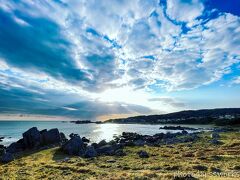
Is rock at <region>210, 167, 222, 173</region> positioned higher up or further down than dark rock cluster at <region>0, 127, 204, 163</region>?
further down

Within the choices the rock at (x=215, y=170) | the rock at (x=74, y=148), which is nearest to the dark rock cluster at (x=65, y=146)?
the rock at (x=74, y=148)

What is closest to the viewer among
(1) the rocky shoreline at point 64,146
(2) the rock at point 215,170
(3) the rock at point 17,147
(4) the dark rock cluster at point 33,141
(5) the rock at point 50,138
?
(2) the rock at point 215,170

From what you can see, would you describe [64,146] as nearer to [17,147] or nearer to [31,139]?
[31,139]

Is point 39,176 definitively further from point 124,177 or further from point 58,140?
point 58,140

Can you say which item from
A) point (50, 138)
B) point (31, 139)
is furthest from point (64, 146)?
point (50, 138)

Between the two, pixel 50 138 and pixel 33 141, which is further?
pixel 50 138

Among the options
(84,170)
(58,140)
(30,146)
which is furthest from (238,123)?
(84,170)

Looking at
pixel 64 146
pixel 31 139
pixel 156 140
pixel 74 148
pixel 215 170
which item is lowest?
pixel 215 170

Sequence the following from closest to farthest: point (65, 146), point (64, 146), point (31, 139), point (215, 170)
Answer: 1. point (215, 170)
2. point (65, 146)
3. point (64, 146)
4. point (31, 139)

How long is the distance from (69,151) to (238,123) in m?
158

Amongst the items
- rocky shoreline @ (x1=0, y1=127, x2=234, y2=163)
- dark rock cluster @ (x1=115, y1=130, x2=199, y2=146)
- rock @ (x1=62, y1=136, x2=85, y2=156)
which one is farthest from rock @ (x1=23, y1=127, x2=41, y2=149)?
dark rock cluster @ (x1=115, y1=130, x2=199, y2=146)

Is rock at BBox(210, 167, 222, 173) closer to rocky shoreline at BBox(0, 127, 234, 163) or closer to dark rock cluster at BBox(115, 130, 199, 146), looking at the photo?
rocky shoreline at BBox(0, 127, 234, 163)

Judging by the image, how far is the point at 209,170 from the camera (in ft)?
104

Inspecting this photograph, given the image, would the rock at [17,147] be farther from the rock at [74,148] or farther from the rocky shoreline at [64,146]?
the rock at [74,148]
